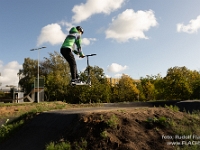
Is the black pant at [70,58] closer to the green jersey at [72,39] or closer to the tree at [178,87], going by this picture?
the green jersey at [72,39]

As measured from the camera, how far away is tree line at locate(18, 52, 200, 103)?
3086cm

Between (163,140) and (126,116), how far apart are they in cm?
129

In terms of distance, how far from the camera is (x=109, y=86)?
38781 millimetres

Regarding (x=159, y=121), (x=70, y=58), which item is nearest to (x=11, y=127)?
(x=70, y=58)

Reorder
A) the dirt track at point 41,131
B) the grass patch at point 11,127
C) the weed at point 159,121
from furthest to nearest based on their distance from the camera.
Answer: the grass patch at point 11,127 → the dirt track at point 41,131 → the weed at point 159,121

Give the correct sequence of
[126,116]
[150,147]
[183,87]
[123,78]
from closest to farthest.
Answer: [150,147], [126,116], [183,87], [123,78]

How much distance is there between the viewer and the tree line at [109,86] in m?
30.9

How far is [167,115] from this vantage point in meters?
6.79

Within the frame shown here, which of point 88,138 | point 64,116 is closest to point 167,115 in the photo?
point 88,138

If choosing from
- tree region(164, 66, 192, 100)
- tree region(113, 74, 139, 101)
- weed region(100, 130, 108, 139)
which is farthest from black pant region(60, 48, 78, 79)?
tree region(113, 74, 139, 101)

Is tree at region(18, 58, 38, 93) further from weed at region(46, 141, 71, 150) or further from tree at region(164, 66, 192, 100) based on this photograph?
weed at region(46, 141, 71, 150)

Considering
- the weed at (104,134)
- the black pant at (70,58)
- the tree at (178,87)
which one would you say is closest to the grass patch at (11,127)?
the black pant at (70,58)

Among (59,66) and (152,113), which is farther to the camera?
(59,66)

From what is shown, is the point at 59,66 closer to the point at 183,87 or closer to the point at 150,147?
the point at 183,87
